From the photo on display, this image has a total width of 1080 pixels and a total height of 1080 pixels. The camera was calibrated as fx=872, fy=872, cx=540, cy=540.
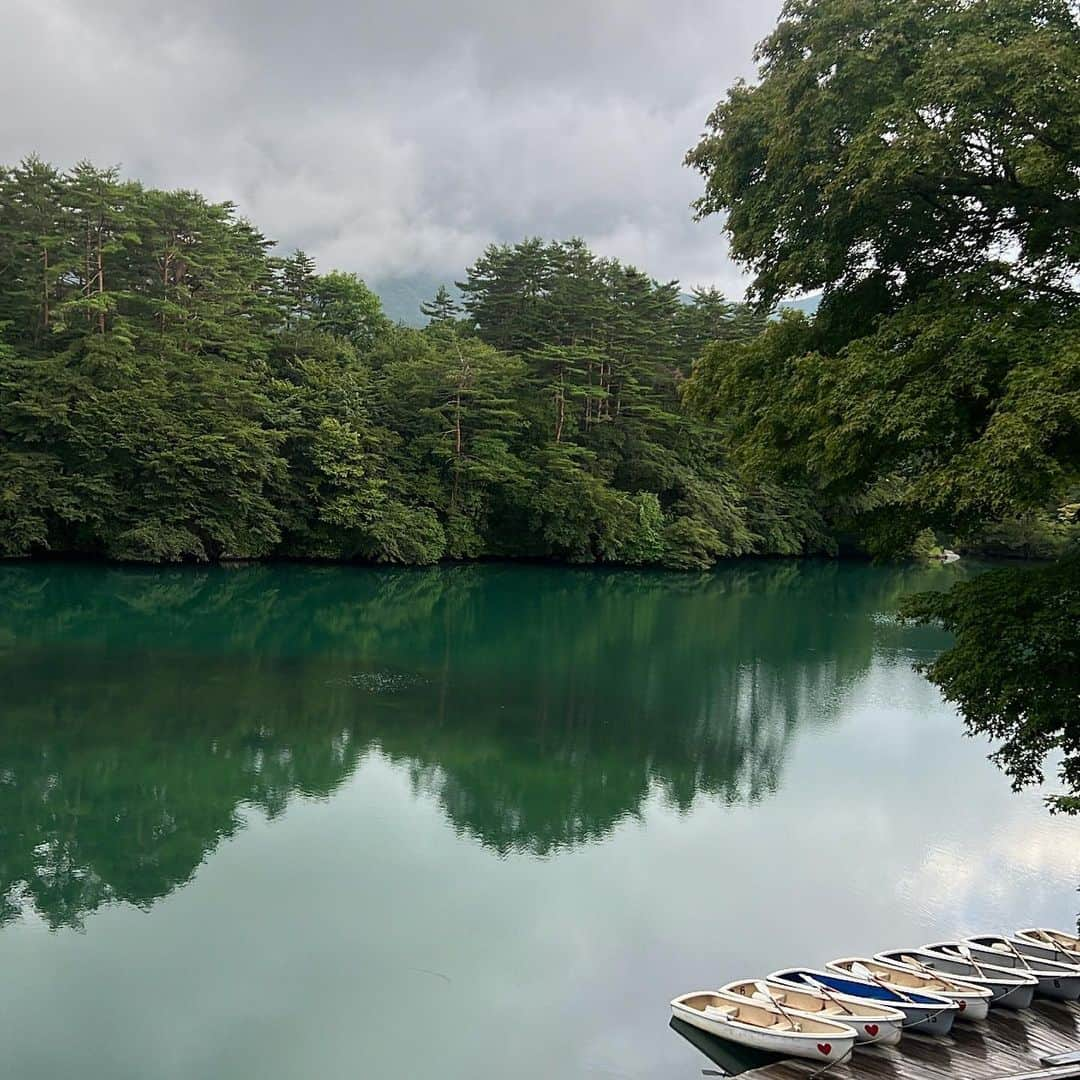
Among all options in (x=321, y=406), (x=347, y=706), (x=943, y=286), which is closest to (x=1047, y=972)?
(x=943, y=286)

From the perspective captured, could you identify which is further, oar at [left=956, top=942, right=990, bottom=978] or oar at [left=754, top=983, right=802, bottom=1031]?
oar at [left=956, top=942, right=990, bottom=978]

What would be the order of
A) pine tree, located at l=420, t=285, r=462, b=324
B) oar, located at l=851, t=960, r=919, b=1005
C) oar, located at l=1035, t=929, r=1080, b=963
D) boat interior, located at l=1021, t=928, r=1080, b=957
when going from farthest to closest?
1. pine tree, located at l=420, t=285, r=462, b=324
2. boat interior, located at l=1021, t=928, r=1080, b=957
3. oar, located at l=1035, t=929, r=1080, b=963
4. oar, located at l=851, t=960, r=919, b=1005

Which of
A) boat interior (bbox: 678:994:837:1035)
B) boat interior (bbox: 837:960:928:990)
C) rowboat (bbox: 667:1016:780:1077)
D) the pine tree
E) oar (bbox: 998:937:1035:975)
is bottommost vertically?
rowboat (bbox: 667:1016:780:1077)

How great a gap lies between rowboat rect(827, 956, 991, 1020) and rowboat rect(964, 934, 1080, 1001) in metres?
0.55

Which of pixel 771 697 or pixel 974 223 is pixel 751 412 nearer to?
pixel 974 223

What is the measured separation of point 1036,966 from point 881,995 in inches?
55.3

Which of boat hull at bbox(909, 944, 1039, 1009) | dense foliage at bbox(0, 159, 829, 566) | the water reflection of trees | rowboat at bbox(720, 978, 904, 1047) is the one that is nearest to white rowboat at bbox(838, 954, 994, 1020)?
boat hull at bbox(909, 944, 1039, 1009)

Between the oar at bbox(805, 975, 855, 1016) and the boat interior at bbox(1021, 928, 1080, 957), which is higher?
the boat interior at bbox(1021, 928, 1080, 957)

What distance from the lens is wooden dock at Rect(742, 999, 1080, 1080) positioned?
549cm

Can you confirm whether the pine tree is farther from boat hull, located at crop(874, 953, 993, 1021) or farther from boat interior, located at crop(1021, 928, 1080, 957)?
boat hull, located at crop(874, 953, 993, 1021)

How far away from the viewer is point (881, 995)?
20.1ft

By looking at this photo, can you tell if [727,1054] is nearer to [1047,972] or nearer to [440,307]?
[1047,972]

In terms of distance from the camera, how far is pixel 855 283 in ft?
25.0

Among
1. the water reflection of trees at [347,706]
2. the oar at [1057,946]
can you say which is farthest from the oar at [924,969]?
the water reflection of trees at [347,706]
